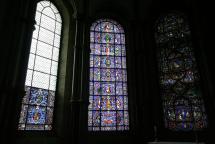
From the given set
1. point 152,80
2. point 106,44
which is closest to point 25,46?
point 106,44

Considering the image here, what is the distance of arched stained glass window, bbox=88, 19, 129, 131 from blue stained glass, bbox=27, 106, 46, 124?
70.9 inches

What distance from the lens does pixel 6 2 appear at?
7.66 meters

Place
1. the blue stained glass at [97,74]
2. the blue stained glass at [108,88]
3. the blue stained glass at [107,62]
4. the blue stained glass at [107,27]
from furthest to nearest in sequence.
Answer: the blue stained glass at [107,27] < the blue stained glass at [107,62] < the blue stained glass at [97,74] < the blue stained glass at [108,88]

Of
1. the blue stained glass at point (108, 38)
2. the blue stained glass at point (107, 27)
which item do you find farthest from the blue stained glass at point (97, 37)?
the blue stained glass at point (107, 27)

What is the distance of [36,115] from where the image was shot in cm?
816

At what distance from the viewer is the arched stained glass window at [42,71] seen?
806 centimetres

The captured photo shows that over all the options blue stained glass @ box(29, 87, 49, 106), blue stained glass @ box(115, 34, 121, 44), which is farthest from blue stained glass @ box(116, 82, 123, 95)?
blue stained glass @ box(29, 87, 49, 106)

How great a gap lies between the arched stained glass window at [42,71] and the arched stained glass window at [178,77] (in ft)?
14.9

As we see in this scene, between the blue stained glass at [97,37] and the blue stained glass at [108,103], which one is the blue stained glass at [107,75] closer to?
the blue stained glass at [108,103]

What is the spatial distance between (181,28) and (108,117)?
5.05 metres

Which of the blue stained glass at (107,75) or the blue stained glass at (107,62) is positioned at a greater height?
the blue stained glass at (107,62)

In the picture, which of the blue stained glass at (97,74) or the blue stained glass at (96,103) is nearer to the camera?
the blue stained glass at (96,103)

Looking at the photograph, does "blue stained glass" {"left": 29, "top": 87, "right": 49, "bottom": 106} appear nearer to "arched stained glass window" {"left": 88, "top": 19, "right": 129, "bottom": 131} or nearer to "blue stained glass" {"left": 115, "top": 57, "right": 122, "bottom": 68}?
"arched stained glass window" {"left": 88, "top": 19, "right": 129, "bottom": 131}

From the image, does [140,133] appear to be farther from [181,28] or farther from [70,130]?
[181,28]
